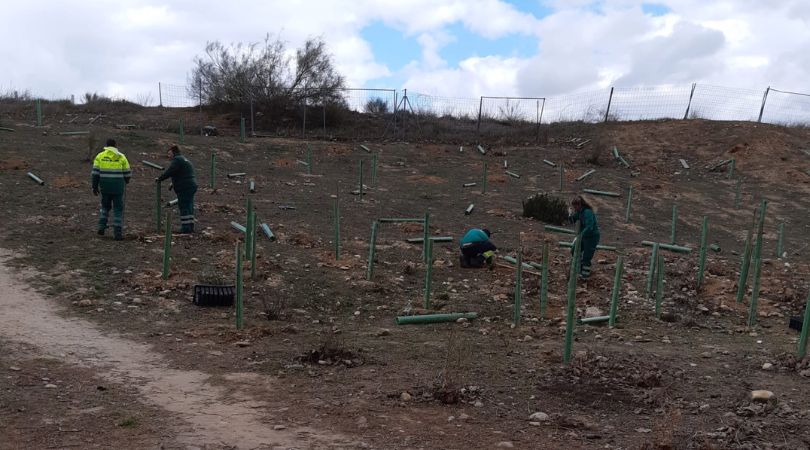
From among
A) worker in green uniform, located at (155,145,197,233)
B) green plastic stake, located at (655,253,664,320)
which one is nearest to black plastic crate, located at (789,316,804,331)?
green plastic stake, located at (655,253,664,320)

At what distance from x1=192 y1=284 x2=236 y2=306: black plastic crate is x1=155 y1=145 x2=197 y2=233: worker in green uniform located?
2.98 meters

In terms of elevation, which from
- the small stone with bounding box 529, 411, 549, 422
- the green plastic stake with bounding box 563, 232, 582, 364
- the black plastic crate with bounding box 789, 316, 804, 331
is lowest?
the small stone with bounding box 529, 411, 549, 422

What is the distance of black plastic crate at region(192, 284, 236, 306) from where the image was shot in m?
7.22

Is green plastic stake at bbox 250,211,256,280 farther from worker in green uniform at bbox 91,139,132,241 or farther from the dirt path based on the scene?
worker in green uniform at bbox 91,139,132,241

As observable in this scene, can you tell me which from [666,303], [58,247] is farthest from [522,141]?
[58,247]

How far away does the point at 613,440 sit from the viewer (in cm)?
412

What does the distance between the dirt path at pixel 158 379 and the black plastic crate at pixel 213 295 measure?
1162 mm

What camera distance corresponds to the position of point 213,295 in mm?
7234

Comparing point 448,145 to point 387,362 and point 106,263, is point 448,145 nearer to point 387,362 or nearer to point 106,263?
point 106,263

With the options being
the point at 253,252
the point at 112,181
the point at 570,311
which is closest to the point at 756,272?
the point at 570,311

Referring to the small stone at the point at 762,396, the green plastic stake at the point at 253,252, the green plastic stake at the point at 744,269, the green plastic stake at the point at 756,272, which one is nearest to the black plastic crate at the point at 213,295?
the green plastic stake at the point at 253,252

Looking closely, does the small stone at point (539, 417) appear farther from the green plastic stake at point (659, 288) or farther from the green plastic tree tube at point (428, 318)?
the green plastic stake at point (659, 288)

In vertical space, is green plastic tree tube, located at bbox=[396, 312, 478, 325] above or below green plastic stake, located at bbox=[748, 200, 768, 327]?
below

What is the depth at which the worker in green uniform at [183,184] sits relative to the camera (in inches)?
389
